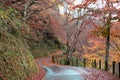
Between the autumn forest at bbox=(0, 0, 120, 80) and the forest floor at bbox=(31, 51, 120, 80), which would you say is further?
the forest floor at bbox=(31, 51, 120, 80)

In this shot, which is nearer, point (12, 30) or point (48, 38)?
point (12, 30)

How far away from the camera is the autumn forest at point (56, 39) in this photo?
1115 cm

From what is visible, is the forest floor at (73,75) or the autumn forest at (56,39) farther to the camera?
the forest floor at (73,75)

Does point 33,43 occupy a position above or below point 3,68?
below

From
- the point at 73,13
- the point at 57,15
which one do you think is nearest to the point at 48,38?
the point at 57,15

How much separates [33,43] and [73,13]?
347 inches

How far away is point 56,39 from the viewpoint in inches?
1921

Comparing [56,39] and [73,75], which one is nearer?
[73,75]

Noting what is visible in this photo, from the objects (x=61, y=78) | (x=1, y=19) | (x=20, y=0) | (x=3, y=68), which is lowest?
(x=61, y=78)

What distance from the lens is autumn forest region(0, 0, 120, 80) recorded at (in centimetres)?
1115

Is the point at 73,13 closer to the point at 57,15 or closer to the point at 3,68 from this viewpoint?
the point at 57,15

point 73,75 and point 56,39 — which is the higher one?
point 73,75

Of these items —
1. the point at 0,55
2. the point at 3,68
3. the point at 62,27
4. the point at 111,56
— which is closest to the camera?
the point at 3,68

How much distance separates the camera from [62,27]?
135 ft
